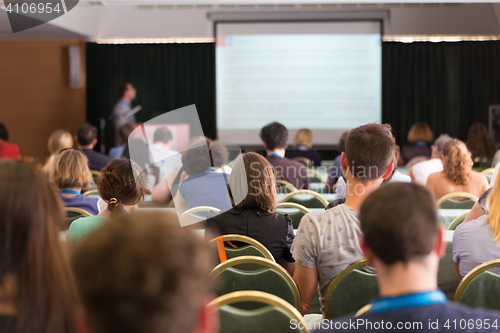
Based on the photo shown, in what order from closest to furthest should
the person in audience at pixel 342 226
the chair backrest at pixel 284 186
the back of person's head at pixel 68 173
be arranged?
the person in audience at pixel 342 226, the back of person's head at pixel 68 173, the chair backrest at pixel 284 186

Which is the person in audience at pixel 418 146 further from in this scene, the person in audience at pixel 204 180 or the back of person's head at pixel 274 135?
the person in audience at pixel 204 180

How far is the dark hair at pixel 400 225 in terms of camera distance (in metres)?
0.96

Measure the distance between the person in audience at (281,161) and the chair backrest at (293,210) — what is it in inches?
47.6

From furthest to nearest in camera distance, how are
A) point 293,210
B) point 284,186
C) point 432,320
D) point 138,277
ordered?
point 284,186, point 293,210, point 432,320, point 138,277

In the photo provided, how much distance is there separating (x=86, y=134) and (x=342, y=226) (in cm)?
411

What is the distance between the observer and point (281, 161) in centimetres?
433

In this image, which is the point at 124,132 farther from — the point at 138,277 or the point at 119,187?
the point at 138,277

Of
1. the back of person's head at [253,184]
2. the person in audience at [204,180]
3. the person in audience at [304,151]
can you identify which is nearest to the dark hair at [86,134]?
the person in audience at [204,180]

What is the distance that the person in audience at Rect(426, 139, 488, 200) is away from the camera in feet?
11.5

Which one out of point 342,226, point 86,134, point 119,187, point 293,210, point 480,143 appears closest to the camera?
point 342,226

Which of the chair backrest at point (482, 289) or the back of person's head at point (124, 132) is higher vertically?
the back of person's head at point (124, 132)

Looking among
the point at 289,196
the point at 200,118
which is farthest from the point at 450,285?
the point at 200,118

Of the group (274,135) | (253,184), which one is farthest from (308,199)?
(253,184)

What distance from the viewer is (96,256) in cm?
64
